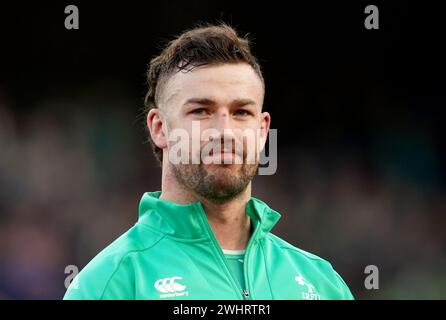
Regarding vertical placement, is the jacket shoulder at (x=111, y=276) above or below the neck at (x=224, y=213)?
below

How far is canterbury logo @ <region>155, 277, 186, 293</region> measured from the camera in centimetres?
286

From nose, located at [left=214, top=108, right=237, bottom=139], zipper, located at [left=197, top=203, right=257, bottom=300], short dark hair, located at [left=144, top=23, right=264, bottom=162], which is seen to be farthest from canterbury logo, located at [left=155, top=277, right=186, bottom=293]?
short dark hair, located at [left=144, top=23, right=264, bottom=162]

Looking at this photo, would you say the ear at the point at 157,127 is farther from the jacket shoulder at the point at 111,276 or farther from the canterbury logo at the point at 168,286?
the canterbury logo at the point at 168,286

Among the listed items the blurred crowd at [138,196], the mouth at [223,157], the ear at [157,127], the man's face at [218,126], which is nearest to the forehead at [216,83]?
the man's face at [218,126]

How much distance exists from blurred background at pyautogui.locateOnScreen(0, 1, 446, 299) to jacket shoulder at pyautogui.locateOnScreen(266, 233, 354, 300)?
4.67 m

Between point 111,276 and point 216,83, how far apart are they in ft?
3.06

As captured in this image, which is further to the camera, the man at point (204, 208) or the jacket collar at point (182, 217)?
the jacket collar at point (182, 217)

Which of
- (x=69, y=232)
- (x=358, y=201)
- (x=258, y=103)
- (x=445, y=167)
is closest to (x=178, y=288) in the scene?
(x=258, y=103)

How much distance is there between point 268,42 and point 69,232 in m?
3.28

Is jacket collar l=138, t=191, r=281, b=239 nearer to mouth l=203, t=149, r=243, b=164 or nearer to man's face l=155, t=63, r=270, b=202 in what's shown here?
man's face l=155, t=63, r=270, b=202

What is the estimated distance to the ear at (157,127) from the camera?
10.7 ft

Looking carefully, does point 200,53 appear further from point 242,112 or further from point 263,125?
point 263,125

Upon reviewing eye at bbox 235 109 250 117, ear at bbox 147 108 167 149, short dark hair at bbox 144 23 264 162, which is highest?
short dark hair at bbox 144 23 264 162

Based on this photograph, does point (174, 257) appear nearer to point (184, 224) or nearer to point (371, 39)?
point (184, 224)
